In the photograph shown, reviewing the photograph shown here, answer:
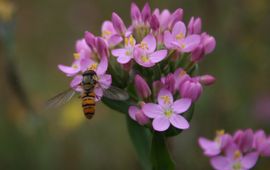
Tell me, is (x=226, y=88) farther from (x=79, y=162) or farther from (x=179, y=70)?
(x=179, y=70)

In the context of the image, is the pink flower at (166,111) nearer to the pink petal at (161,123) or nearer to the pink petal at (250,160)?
the pink petal at (161,123)

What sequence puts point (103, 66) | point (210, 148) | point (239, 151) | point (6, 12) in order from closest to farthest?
point (103, 66) < point (239, 151) < point (210, 148) < point (6, 12)

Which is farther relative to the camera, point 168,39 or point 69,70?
point 69,70

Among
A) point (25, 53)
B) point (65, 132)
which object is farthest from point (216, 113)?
point (25, 53)

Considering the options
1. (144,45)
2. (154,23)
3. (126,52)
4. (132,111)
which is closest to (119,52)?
(126,52)

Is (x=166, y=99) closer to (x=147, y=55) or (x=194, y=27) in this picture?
(x=147, y=55)

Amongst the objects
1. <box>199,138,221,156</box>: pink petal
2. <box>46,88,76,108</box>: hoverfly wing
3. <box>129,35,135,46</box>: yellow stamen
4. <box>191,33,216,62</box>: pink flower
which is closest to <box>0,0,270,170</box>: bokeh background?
<box>199,138,221,156</box>: pink petal
